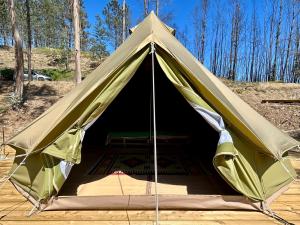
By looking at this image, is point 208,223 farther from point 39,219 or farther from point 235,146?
point 39,219

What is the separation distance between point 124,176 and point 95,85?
1.29 metres

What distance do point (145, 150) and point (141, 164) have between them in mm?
814

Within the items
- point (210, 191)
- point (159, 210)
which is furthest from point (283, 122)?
point (159, 210)

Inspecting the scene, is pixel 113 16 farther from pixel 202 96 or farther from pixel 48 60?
pixel 202 96

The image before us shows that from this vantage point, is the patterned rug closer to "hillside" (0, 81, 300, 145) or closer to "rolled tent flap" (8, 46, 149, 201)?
"rolled tent flap" (8, 46, 149, 201)

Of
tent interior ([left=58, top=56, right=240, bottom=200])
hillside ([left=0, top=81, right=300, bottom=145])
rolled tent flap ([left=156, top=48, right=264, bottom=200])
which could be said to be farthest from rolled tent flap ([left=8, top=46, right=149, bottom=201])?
hillside ([left=0, top=81, right=300, bottom=145])

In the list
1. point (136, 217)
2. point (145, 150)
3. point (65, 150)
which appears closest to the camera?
point (136, 217)

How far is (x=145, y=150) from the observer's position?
4914 mm

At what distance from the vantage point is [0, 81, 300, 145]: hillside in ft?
26.4

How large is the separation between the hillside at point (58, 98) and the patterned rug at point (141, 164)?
323cm

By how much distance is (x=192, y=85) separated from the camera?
9.23 feet

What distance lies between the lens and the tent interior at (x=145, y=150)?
3.20 meters

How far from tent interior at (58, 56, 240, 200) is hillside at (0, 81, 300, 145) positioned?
101 inches

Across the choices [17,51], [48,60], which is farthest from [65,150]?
[48,60]
